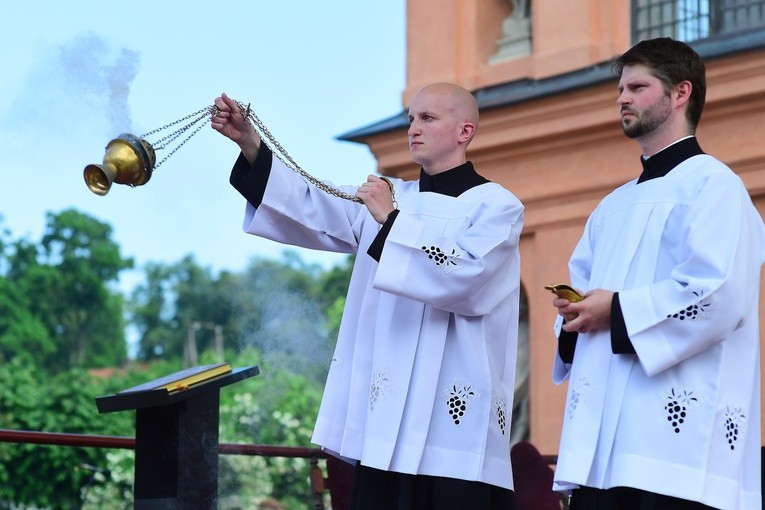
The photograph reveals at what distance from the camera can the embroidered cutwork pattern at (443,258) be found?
16.9 feet

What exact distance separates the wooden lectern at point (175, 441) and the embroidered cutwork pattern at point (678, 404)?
2026 millimetres

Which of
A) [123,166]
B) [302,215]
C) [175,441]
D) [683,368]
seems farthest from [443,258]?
[175,441]

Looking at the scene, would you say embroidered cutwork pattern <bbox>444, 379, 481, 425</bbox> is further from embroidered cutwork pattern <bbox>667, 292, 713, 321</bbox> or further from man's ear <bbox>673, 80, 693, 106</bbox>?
man's ear <bbox>673, 80, 693, 106</bbox>

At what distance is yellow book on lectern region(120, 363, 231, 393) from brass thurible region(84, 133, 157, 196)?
0.94 m

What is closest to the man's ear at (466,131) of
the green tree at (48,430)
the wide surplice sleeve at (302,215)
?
the wide surplice sleeve at (302,215)

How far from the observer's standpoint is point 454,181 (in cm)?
563

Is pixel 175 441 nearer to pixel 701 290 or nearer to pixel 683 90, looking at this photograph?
pixel 701 290

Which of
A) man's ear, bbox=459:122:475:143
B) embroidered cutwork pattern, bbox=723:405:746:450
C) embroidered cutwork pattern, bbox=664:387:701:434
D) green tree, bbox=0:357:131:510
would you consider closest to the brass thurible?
man's ear, bbox=459:122:475:143

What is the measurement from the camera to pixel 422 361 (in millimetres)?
5305

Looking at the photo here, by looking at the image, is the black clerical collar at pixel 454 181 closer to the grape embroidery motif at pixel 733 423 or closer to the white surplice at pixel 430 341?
the white surplice at pixel 430 341

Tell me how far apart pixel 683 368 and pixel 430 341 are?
3.52 feet

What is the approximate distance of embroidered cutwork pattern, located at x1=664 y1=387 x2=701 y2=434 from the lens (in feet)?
14.8

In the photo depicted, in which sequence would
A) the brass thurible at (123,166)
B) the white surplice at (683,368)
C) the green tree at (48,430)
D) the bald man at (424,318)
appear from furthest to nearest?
1. the green tree at (48,430)
2. the bald man at (424,318)
3. the brass thurible at (123,166)
4. the white surplice at (683,368)

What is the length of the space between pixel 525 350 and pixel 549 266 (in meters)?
0.86
